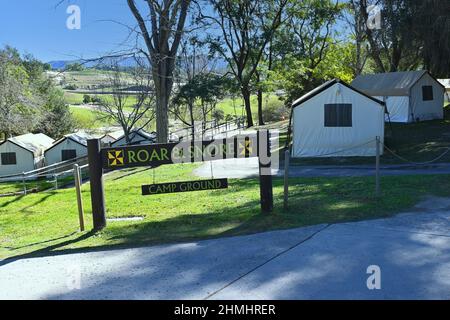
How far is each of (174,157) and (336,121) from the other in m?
14.0

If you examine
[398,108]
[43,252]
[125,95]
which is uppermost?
[125,95]

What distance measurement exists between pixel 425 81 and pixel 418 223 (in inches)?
1003

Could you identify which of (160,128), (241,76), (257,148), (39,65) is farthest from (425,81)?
(39,65)

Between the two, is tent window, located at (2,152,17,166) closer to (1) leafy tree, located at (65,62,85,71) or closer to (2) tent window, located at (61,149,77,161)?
(2) tent window, located at (61,149,77,161)

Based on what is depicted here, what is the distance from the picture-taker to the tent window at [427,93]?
98.9 ft

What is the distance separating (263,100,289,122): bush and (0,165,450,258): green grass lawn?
41137mm

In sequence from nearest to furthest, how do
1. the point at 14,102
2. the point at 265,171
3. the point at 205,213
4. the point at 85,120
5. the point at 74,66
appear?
the point at 265,171 → the point at 205,213 → the point at 74,66 → the point at 14,102 → the point at 85,120

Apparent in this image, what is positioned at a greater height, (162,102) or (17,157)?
(162,102)

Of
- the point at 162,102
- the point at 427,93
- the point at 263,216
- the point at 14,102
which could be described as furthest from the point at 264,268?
the point at 14,102

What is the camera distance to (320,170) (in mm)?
16938

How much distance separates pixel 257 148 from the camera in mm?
8289

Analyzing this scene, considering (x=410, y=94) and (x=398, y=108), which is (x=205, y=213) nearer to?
(x=410, y=94)

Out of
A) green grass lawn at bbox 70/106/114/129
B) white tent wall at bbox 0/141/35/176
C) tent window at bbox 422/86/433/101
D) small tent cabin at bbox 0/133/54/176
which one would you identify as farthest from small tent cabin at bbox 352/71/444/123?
green grass lawn at bbox 70/106/114/129
